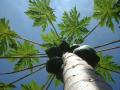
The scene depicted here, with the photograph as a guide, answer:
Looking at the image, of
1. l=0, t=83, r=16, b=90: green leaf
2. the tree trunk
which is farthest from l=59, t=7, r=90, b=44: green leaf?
the tree trunk

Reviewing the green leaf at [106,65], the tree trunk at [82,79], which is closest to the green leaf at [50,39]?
the green leaf at [106,65]

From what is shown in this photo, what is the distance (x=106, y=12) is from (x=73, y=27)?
0.84 metres

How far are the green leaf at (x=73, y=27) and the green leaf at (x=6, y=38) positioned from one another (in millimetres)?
1195

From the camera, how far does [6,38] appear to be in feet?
15.6

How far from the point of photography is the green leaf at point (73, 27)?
17.4 feet

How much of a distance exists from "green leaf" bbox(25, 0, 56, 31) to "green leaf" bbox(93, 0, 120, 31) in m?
1.02

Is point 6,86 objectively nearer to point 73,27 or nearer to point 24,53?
point 24,53

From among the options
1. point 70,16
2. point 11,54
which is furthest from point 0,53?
point 70,16

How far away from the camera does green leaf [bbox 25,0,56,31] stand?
5.20 meters

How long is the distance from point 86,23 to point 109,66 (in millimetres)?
1110

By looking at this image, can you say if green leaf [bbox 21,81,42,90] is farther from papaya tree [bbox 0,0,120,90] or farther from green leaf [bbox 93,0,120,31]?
green leaf [bbox 93,0,120,31]

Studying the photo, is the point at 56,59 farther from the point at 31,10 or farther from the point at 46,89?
the point at 31,10

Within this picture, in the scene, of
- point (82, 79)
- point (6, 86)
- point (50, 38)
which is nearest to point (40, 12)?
point (50, 38)

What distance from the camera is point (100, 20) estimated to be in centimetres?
528
